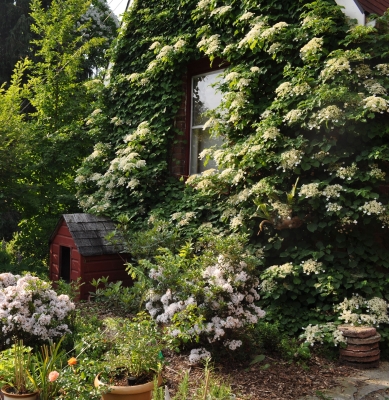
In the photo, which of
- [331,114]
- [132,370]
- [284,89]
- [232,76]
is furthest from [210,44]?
[132,370]

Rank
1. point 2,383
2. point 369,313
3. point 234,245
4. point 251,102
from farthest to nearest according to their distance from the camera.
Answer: point 251,102 < point 369,313 < point 234,245 < point 2,383

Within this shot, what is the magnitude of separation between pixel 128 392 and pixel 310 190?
120 inches

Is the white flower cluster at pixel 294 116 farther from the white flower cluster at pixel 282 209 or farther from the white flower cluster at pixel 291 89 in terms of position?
the white flower cluster at pixel 282 209

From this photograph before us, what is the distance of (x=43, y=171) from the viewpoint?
996cm

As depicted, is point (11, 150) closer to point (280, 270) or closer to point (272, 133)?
point (272, 133)

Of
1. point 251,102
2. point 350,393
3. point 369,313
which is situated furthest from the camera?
point 251,102

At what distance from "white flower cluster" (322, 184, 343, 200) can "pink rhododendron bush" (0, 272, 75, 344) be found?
9.77 ft

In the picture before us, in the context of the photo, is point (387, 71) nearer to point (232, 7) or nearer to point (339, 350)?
point (232, 7)

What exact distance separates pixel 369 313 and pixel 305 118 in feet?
7.49

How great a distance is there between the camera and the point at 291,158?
18.0ft

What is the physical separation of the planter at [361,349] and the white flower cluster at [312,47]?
124 inches

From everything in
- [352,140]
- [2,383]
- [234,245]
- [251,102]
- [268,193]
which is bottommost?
[2,383]

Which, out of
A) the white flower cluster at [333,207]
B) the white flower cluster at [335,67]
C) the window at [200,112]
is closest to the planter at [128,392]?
the white flower cluster at [333,207]

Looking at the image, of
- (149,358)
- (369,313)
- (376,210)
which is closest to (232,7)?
(376,210)
